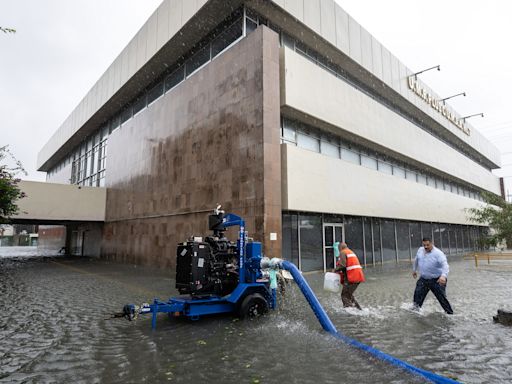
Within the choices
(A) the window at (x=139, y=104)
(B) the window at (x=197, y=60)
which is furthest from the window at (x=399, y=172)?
(A) the window at (x=139, y=104)

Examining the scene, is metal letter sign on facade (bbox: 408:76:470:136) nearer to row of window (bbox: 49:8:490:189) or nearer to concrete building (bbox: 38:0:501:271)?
concrete building (bbox: 38:0:501:271)

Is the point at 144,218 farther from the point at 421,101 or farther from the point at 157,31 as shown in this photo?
the point at 421,101

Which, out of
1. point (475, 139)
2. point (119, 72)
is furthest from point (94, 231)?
point (475, 139)

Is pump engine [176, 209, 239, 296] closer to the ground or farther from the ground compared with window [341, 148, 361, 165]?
closer to the ground

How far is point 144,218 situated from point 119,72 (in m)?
10.1

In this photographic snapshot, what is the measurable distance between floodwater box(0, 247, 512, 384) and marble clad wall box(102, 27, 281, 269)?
5.18m

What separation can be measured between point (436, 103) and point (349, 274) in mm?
24284

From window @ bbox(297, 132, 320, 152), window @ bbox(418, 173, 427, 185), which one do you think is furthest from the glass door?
window @ bbox(418, 173, 427, 185)

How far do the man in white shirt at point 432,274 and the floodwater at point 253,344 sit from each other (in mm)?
320

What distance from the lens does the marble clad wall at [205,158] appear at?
1238 centimetres

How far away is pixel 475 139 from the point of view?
35.0 m

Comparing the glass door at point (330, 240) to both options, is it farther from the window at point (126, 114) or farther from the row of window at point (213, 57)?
the window at point (126, 114)

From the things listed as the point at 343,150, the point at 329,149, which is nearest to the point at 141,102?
the point at 329,149

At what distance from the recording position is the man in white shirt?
7039mm
